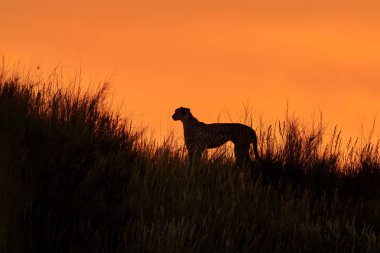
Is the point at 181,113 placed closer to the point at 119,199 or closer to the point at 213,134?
the point at 213,134

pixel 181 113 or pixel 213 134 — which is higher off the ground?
pixel 181 113

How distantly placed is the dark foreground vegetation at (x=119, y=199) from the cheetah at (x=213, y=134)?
1.44 metres

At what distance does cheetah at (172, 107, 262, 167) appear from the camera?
381 inches

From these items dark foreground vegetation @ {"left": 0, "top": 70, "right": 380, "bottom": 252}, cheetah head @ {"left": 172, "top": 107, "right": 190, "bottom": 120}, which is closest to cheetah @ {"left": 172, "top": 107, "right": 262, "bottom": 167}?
cheetah head @ {"left": 172, "top": 107, "right": 190, "bottom": 120}

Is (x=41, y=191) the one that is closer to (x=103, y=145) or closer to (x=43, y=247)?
(x=43, y=247)

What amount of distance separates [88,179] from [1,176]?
0.66 m

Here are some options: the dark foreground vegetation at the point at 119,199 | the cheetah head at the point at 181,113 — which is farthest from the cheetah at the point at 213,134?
the dark foreground vegetation at the point at 119,199

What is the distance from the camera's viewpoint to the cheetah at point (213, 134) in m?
9.67

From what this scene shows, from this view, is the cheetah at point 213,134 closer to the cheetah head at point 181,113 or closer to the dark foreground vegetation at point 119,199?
the cheetah head at point 181,113

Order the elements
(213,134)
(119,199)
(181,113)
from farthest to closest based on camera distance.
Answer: (181,113), (213,134), (119,199)

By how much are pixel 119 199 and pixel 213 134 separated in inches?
241

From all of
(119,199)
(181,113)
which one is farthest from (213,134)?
(119,199)

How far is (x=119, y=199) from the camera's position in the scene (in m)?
4.70

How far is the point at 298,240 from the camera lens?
5172 mm
